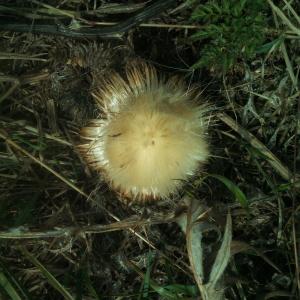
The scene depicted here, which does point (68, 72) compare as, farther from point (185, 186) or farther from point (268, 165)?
point (268, 165)

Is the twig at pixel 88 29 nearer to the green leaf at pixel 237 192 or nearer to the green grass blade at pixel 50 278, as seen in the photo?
the green leaf at pixel 237 192

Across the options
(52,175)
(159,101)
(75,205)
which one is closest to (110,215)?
(75,205)

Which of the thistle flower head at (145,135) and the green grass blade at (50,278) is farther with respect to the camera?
the green grass blade at (50,278)

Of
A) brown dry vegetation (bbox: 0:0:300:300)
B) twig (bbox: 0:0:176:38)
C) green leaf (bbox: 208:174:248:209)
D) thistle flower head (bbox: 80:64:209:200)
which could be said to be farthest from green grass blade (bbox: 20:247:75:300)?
twig (bbox: 0:0:176:38)

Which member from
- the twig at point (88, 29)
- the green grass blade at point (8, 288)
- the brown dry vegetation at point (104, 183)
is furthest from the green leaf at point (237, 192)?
the green grass blade at point (8, 288)

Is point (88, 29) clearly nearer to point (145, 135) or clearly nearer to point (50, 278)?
point (145, 135)

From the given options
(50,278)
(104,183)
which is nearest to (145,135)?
(104,183)
